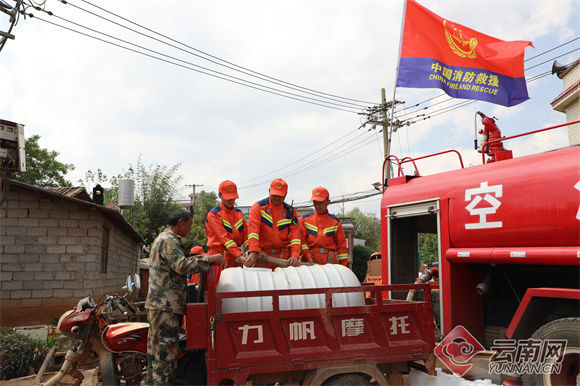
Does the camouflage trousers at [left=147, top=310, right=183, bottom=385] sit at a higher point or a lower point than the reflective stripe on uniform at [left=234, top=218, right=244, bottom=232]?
lower

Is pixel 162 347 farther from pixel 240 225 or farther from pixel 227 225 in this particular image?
pixel 240 225

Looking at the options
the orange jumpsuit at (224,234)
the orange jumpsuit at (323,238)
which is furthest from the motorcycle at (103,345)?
the orange jumpsuit at (323,238)

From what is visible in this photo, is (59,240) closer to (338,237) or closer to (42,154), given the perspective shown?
(338,237)

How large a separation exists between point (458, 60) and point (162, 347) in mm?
6591

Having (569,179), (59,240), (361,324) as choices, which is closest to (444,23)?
Answer: (569,179)

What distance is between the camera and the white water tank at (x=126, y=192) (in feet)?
63.5

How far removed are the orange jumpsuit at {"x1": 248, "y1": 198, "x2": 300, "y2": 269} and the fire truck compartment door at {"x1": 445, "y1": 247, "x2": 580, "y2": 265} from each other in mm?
2034

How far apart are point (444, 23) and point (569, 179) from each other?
4587mm

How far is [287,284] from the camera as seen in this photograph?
3988 millimetres

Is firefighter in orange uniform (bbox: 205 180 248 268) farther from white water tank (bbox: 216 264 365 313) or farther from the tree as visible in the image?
the tree

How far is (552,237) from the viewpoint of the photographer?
3.57 meters

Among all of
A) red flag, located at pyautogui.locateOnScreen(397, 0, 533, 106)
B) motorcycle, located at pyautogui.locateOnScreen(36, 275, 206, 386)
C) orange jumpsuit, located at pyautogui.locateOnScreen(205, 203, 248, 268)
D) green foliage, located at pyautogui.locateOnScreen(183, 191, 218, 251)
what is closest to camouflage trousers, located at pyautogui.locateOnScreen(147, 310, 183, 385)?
motorcycle, located at pyautogui.locateOnScreen(36, 275, 206, 386)

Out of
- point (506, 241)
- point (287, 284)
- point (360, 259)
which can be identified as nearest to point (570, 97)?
point (506, 241)

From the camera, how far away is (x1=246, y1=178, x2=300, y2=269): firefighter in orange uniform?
5.43 meters
